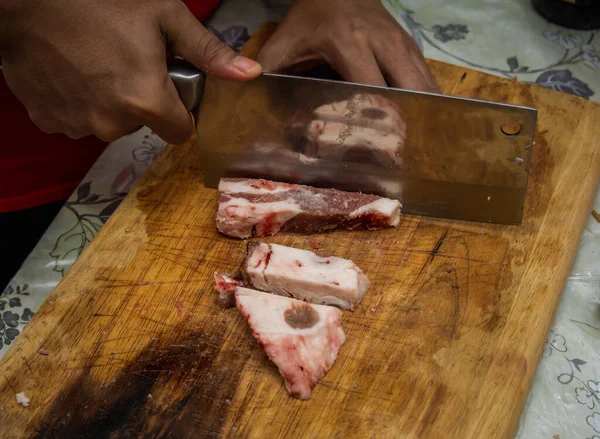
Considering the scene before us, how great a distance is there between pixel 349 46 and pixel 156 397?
1.56 m

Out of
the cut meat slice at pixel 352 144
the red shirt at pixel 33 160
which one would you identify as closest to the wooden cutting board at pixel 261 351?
the cut meat slice at pixel 352 144

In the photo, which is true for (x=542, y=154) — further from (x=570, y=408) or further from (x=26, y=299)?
(x=26, y=299)

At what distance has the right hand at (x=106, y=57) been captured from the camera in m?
2.07

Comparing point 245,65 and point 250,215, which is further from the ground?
point 245,65

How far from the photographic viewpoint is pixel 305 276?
2.26 meters

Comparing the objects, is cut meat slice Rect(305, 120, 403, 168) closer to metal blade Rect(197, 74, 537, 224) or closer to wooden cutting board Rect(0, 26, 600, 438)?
metal blade Rect(197, 74, 537, 224)

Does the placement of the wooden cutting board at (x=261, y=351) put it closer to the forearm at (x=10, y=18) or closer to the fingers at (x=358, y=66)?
the fingers at (x=358, y=66)

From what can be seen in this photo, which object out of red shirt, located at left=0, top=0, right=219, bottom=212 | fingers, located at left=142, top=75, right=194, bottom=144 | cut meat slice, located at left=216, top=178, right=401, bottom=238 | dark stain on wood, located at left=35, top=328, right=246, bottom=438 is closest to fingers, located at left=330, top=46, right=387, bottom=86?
cut meat slice, located at left=216, top=178, right=401, bottom=238

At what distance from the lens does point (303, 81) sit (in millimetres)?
2275

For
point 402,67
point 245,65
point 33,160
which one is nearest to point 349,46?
point 402,67

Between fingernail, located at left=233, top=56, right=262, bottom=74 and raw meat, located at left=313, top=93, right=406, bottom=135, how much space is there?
288 millimetres

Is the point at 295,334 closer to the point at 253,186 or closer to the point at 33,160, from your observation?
the point at 253,186

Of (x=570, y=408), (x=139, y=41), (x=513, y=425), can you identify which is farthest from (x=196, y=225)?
(x=570, y=408)

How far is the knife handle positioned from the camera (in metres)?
2.26
